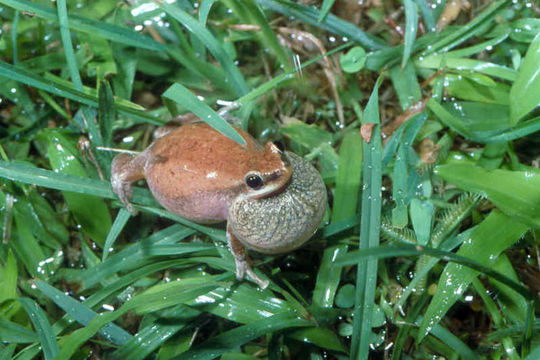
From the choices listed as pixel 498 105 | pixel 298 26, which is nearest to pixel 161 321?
pixel 298 26

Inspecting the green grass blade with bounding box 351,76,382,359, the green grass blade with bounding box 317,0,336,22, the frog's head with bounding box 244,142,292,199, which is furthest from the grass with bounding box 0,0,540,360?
the frog's head with bounding box 244,142,292,199

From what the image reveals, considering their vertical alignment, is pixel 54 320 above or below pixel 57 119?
below

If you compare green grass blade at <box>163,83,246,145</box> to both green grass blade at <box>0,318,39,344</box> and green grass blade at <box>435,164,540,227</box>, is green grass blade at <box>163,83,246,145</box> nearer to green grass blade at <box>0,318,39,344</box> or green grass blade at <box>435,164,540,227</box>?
green grass blade at <box>435,164,540,227</box>

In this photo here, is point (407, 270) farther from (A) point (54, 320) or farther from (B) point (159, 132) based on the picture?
(A) point (54, 320)

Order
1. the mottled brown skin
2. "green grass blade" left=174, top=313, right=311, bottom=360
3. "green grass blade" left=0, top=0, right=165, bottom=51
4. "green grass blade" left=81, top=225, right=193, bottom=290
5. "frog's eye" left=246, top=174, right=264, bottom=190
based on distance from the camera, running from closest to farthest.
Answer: "frog's eye" left=246, top=174, right=264, bottom=190, the mottled brown skin, "green grass blade" left=174, top=313, right=311, bottom=360, "green grass blade" left=81, top=225, right=193, bottom=290, "green grass blade" left=0, top=0, right=165, bottom=51

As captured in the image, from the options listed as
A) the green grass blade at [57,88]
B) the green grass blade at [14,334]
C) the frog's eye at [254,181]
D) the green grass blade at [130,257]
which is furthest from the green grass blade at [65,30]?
the green grass blade at [14,334]

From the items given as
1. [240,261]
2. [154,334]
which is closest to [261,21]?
[240,261]

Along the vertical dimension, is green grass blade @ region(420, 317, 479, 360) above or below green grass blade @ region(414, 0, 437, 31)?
below
